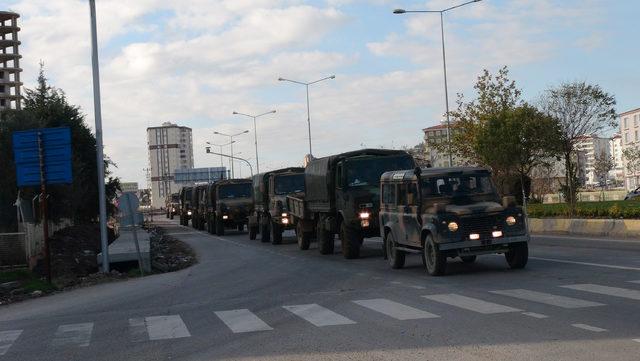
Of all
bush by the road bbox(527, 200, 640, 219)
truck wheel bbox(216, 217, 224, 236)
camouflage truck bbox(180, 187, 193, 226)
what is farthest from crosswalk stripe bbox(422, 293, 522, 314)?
camouflage truck bbox(180, 187, 193, 226)

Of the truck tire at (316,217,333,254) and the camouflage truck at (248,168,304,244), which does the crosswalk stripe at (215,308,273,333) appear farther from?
the camouflage truck at (248,168,304,244)

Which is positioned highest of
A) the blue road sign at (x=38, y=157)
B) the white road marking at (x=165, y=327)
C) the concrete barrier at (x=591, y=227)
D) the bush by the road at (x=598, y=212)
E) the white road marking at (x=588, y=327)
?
the blue road sign at (x=38, y=157)

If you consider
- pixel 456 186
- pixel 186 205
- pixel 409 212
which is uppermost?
pixel 186 205

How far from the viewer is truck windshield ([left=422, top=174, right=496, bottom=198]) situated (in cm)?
1591

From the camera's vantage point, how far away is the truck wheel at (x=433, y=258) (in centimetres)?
1512

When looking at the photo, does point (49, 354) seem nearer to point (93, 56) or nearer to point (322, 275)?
point (322, 275)

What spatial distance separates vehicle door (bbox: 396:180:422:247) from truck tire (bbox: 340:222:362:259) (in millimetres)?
4306

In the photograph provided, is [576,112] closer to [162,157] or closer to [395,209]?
[395,209]

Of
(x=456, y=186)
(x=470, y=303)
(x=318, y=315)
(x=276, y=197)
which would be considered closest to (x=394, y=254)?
(x=456, y=186)

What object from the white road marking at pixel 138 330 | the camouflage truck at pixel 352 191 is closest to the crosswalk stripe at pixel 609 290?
the white road marking at pixel 138 330

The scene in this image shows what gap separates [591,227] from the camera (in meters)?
25.8

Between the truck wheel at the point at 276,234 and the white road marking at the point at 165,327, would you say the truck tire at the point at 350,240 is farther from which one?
the white road marking at the point at 165,327

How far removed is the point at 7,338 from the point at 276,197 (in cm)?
2107

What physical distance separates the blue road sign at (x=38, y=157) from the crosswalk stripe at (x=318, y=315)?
1006cm
